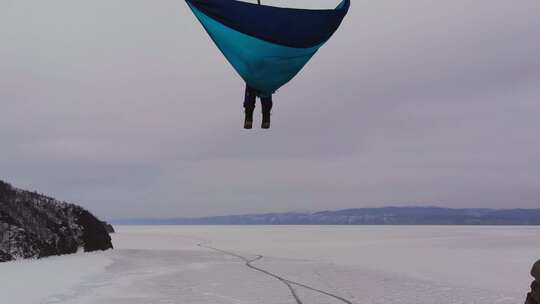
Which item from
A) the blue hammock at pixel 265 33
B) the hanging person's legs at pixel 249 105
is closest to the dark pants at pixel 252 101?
the hanging person's legs at pixel 249 105

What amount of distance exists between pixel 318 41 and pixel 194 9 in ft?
4.79

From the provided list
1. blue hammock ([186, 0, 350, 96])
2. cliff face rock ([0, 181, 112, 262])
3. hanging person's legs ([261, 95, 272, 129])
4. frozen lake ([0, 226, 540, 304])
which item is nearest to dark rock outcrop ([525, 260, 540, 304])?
frozen lake ([0, 226, 540, 304])

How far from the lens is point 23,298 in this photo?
932cm

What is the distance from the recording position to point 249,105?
261 inches

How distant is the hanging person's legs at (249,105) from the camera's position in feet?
21.5

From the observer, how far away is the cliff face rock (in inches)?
654

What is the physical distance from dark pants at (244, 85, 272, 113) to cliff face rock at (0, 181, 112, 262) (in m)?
12.4

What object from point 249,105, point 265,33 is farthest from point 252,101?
point 265,33

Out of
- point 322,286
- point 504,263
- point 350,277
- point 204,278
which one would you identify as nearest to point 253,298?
point 322,286

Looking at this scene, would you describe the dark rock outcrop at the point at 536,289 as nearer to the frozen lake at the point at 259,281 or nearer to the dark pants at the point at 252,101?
the frozen lake at the point at 259,281

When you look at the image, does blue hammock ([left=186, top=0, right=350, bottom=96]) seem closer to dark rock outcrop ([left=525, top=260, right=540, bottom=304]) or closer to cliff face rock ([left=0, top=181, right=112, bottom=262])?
dark rock outcrop ([left=525, top=260, right=540, bottom=304])

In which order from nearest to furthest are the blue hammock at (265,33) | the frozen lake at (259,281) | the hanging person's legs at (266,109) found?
the blue hammock at (265,33), the hanging person's legs at (266,109), the frozen lake at (259,281)

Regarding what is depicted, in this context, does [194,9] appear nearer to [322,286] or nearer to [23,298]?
[23,298]

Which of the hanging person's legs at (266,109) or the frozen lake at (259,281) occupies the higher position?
the hanging person's legs at (266,109)
